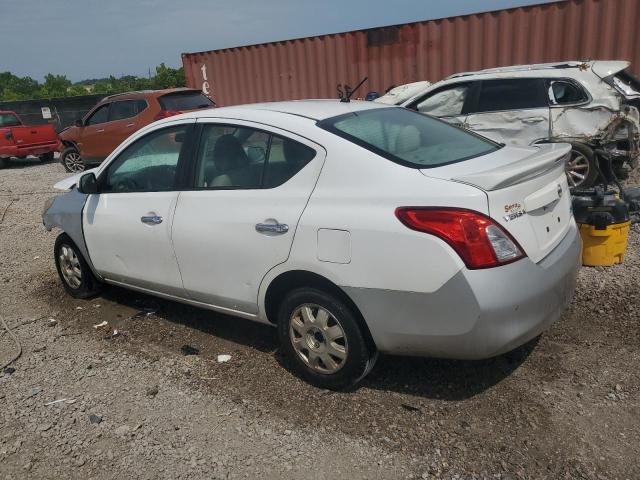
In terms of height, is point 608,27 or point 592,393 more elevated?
point 608,27

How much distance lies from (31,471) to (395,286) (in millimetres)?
1994

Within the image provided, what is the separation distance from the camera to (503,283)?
2.60m

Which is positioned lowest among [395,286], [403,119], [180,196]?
[395,286]

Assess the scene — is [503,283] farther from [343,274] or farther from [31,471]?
[31,471]

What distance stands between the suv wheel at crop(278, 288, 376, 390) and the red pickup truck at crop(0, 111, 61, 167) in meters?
13.5

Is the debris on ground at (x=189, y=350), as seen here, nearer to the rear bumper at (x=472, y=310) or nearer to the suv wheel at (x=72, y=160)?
the rear bumper at (x=472, y=310)

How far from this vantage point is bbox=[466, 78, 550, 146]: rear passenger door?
7141mm

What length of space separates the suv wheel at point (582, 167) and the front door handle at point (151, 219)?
5297mm

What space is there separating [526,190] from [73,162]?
12703mm

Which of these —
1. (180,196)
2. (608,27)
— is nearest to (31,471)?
(180,196)

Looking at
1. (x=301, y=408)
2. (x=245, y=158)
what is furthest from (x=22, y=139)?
(x=301, y=408)

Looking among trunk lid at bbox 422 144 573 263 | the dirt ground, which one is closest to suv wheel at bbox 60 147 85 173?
the dirt ground

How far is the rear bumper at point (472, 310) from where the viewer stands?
2578 millimetres

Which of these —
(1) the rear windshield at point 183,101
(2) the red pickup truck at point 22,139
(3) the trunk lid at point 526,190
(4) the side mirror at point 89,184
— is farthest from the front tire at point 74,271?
(2) the red pickup truck at point 22,139
